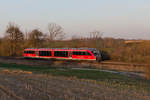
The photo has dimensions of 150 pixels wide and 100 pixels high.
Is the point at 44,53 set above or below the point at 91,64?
above

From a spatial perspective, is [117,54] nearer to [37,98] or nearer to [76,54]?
[76,54]

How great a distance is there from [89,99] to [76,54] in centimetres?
2797

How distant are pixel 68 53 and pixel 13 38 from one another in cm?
3246

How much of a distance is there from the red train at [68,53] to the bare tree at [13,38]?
20249 millimetres

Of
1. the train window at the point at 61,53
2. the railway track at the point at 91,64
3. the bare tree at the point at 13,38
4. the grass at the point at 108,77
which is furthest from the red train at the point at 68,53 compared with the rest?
the bare tree at the point at 13,38

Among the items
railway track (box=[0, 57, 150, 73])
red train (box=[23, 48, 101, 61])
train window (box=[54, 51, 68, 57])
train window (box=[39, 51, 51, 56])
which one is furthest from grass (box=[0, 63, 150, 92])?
train window (box=[39, 51, 51, 56])

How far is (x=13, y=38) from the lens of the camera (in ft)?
203

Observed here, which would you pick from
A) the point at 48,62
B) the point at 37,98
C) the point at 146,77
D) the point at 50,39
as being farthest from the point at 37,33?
the point at 37,98

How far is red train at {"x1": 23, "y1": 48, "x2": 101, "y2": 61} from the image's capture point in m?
34.3

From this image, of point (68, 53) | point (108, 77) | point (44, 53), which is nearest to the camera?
point (108, 77)

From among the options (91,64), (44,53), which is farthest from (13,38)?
(91,64)

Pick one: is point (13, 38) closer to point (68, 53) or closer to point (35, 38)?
point (35, 38)

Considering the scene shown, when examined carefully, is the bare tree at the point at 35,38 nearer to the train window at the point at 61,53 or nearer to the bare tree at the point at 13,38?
the bare tree at the point at 13,38

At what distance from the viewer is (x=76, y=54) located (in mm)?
35375
